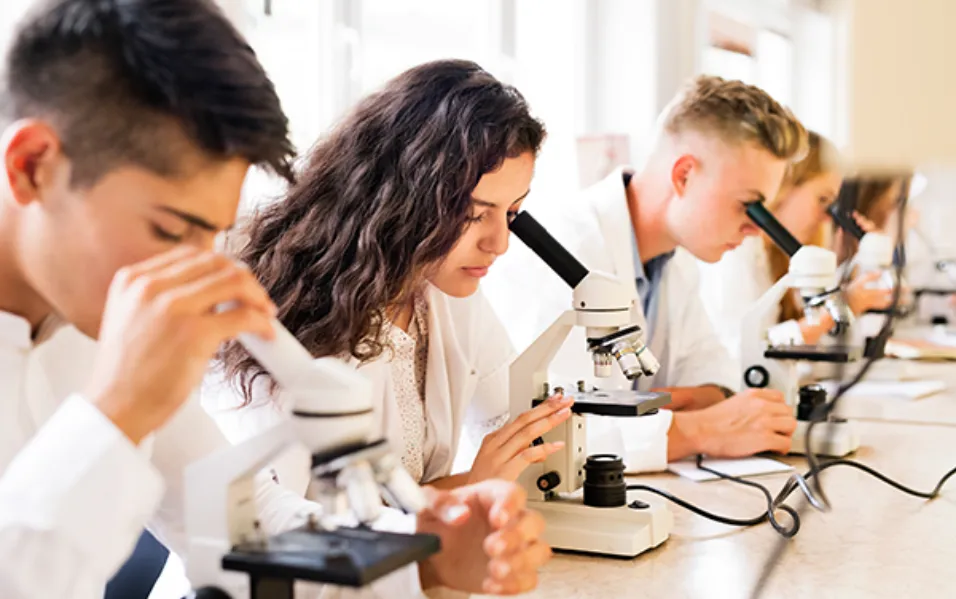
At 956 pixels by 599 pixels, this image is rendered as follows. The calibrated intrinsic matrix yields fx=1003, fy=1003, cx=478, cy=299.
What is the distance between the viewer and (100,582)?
797 mm

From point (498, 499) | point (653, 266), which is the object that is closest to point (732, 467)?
point (653, 266)

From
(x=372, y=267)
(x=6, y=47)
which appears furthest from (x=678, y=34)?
(x=6, y=47)

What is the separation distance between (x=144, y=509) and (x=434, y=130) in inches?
35.1

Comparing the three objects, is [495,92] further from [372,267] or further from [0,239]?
[0,239]

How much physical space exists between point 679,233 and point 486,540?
5.45 feet

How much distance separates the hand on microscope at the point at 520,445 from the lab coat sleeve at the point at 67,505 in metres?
0.76

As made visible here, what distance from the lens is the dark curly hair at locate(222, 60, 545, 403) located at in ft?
4.93

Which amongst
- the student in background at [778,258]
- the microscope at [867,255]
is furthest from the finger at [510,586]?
the student in background at [778,258]

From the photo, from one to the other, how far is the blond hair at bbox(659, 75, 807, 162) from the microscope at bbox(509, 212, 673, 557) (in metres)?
1.00

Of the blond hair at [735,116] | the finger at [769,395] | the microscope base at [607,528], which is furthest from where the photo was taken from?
the blond hair at [735,116]

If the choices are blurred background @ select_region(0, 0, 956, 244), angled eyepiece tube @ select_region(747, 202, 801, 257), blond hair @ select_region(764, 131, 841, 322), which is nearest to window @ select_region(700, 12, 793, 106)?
blurred background @ select_region(0, 0, 956, 244)

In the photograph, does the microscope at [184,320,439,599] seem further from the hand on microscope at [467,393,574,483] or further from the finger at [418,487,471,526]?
the hand on microscope at [467,393,574,483]

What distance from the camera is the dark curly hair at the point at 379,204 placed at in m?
1.50

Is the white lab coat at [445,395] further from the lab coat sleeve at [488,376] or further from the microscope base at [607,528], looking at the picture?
the microscope base at [607,528]
